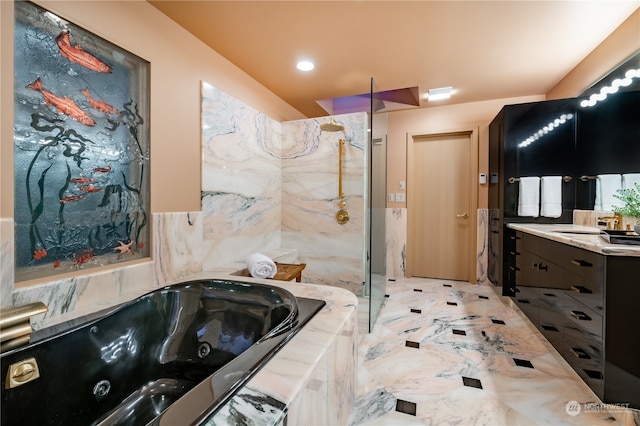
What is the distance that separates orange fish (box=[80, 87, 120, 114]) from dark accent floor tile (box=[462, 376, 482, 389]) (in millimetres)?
2472

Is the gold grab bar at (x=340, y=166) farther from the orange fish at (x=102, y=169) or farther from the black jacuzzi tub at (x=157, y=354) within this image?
the orange fish at (x=102, y=169)

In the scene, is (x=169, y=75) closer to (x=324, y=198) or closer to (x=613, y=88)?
(x=324, y=198)

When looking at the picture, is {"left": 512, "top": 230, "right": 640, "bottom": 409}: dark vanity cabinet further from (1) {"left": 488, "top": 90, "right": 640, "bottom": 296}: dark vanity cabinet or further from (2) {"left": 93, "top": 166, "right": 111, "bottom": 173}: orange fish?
(2) {"left": 93, "top": 166, "right": 111, "bottom": 173}: orange fish

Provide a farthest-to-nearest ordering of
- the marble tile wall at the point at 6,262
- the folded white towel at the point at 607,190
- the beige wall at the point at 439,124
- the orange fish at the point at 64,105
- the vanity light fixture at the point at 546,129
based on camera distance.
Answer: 1. the beige wall at the point at 439,124
2. the vanity light fixture at the point at 546,129
3. the folded white towel at the point at 607,190
4. the orange fish at the point at 64,105
5. the marble tile wall at the point at 6,262

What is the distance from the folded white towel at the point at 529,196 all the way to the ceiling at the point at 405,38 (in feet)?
3.33

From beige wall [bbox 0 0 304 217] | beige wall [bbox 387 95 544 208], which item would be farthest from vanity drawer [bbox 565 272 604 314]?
beige wall [bbox 0 0 304 217]

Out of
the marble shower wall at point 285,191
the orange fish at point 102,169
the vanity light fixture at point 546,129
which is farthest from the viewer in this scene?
the vanity light fixture at point 546,129

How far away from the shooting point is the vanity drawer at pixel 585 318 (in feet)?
Answer: 4.32

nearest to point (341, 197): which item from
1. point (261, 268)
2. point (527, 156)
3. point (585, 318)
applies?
point (261, 268)

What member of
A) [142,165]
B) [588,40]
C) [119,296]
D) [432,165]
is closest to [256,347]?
[119,296]

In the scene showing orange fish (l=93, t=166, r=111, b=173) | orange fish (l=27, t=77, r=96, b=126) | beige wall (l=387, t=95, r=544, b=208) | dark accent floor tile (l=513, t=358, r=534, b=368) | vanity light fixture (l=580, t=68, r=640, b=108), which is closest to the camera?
orange fish (l=27, t=77, r=96, b=126)

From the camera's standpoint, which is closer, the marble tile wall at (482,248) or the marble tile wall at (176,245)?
the marble tile wall at (176,245)

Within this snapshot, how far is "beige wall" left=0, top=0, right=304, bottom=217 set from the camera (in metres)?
1.09

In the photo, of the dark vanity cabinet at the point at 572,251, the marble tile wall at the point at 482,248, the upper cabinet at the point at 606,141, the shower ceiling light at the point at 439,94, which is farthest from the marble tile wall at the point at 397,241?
the upper cabinet at the point at 606,141
